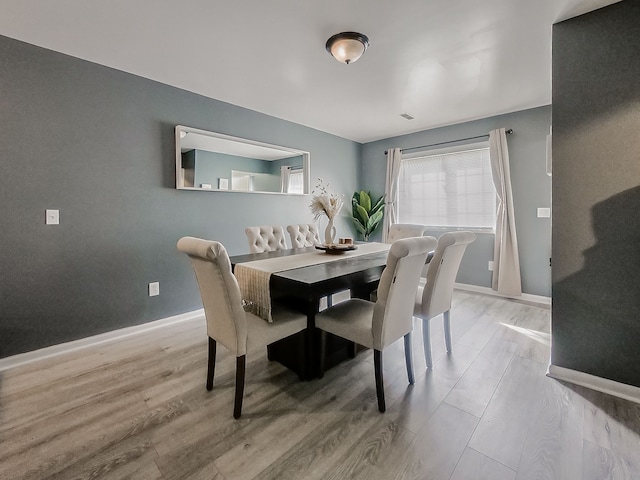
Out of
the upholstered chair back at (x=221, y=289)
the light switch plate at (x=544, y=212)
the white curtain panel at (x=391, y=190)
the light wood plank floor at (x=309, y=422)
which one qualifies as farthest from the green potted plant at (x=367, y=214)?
the upholstered chair back at (x=221, y=289)

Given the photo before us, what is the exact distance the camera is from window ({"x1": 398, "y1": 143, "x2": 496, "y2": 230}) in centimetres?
418

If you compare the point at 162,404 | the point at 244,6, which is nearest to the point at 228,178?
the point at 244,6

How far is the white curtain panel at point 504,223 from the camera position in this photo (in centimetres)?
382

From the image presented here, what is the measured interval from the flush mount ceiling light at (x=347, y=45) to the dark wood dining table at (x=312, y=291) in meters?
1.53

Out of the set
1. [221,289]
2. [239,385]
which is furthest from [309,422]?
[221,289]

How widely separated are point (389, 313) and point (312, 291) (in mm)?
462

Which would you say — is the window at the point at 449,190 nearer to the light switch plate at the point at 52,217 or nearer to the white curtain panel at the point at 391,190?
the white curtain panel at the point at 391,190

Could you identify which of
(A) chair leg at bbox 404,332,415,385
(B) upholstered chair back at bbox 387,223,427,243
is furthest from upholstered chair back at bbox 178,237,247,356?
(B) upholstered chair back at bbox 387,223,427,243

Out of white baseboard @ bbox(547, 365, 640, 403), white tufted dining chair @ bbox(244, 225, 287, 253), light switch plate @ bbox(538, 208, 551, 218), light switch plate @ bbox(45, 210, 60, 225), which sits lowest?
white baseboard @ bbox(547, 365, 640, 403)

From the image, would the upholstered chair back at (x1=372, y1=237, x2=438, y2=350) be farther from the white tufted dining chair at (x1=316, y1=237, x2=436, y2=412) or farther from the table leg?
the table leg

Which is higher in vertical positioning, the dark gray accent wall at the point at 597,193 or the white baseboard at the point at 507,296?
the dark gray accent wall at the point at 597,193

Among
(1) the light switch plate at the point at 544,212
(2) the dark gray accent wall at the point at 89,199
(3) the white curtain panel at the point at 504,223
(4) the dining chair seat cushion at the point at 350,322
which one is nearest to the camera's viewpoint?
A: (4) the dining chair seat cushion at the point at 350,322

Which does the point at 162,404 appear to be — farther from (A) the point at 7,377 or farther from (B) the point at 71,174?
(B) the point at 71,174

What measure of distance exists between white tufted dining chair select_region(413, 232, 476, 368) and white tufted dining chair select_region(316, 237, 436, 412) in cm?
23
